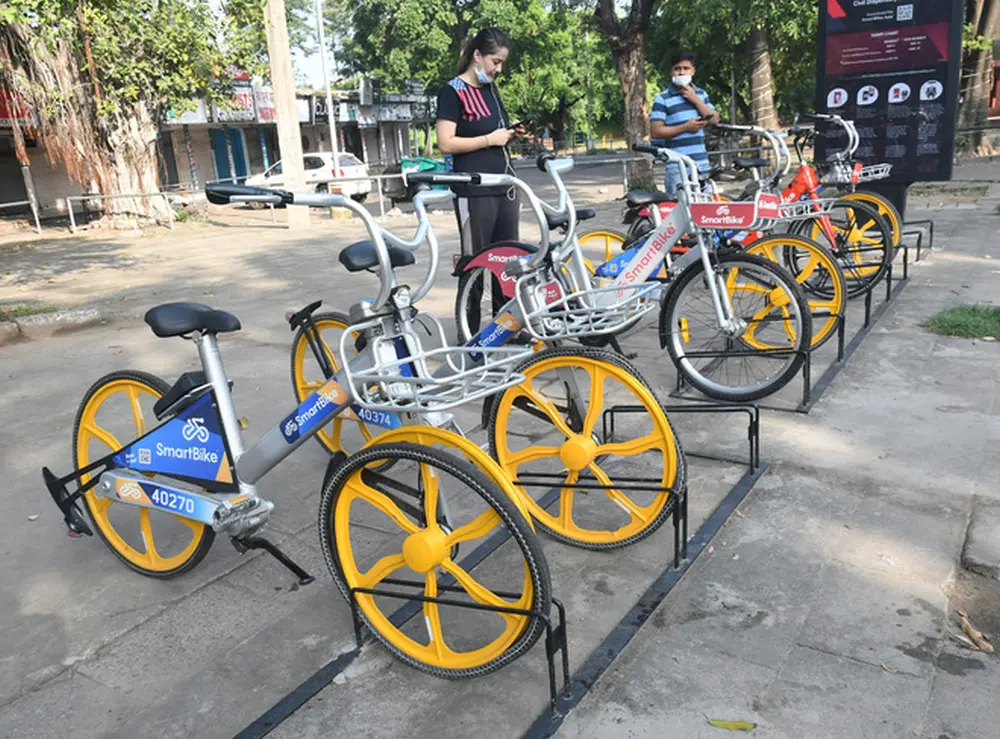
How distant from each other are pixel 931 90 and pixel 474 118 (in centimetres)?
456

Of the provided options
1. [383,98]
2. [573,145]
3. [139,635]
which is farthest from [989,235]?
[573,145]

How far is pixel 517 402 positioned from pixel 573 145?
47.7 m

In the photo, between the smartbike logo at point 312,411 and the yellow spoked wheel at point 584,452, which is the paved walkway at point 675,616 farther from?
the smartbike logo at point 312,411

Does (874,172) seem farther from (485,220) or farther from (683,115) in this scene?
(485,220)

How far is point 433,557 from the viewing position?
7.64 ft

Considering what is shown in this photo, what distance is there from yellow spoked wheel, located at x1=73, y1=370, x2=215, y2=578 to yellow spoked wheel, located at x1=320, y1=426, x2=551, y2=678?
64 cm

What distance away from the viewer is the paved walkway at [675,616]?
2242 millimetres

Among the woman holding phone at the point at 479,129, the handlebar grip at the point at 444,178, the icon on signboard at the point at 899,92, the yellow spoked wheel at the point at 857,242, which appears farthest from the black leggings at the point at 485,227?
the icon on signboard at the point at 899,92

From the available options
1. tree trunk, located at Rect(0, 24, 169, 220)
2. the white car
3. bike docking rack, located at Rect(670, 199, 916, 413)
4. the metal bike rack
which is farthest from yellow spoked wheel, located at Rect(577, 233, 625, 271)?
the white car

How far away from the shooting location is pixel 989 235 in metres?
8.66

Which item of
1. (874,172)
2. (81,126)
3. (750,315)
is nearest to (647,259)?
(750,315)

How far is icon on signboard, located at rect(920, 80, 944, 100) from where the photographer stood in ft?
23.2

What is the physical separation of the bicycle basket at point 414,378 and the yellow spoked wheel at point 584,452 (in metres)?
0.43

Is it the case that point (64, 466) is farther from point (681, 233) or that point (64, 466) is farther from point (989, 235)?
point (989, 235)
